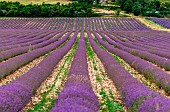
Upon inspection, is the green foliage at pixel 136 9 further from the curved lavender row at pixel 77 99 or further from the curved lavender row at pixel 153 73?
the curved lavender row at pixel 77 99

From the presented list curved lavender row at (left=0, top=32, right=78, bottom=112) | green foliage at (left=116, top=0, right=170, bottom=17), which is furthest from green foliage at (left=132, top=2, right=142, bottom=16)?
curved lavender row at (left=0, top=32, right=78, bottom=112)

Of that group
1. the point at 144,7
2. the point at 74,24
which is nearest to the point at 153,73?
the point at 74,24

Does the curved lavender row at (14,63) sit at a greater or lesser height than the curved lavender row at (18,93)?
lesser

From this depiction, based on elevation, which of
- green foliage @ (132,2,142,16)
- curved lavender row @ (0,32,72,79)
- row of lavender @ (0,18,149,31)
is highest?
curved lavender row @ (0,32,72,79)

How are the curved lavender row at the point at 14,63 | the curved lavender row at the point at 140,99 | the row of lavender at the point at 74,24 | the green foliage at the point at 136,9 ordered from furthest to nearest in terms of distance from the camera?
the green foliage at the point at 136,9 < the row of lavender at the point at 74,24 < the curved lavender row at the point at 14,63 < the curved lavender row at the point at 140,99

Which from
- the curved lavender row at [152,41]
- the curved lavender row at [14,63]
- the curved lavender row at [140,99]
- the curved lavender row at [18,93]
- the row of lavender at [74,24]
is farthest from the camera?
the row of lavender at [74,24]

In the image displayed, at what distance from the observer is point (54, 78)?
1402 cm

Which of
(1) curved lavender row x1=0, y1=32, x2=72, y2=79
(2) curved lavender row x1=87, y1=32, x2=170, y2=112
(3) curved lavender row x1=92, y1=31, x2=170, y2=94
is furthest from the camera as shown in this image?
(1) curved lavender row x1=0, y1=32, x2=72, y2=79

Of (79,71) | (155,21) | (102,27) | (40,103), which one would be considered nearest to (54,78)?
(79,71)

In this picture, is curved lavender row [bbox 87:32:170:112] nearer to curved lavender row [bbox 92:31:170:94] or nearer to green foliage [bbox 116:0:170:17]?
curved lavender row [bbox 92:31:170:94]

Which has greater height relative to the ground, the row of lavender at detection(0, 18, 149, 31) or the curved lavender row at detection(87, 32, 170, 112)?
the curved lavender row at detection(87, 32, 170, 112)

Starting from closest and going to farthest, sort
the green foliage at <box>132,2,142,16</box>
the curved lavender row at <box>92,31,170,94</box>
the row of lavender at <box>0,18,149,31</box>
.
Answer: the curved lavender row at <box>92,31,170,94</box>, the row of lavender at <box>0,18,149,31</box>, the green foliage at <box>132,2,142,16</box>

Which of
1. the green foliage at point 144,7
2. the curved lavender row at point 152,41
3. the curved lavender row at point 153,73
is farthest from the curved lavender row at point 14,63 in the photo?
the green foliage at point 144,7

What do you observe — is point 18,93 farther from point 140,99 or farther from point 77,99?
point 140,99
